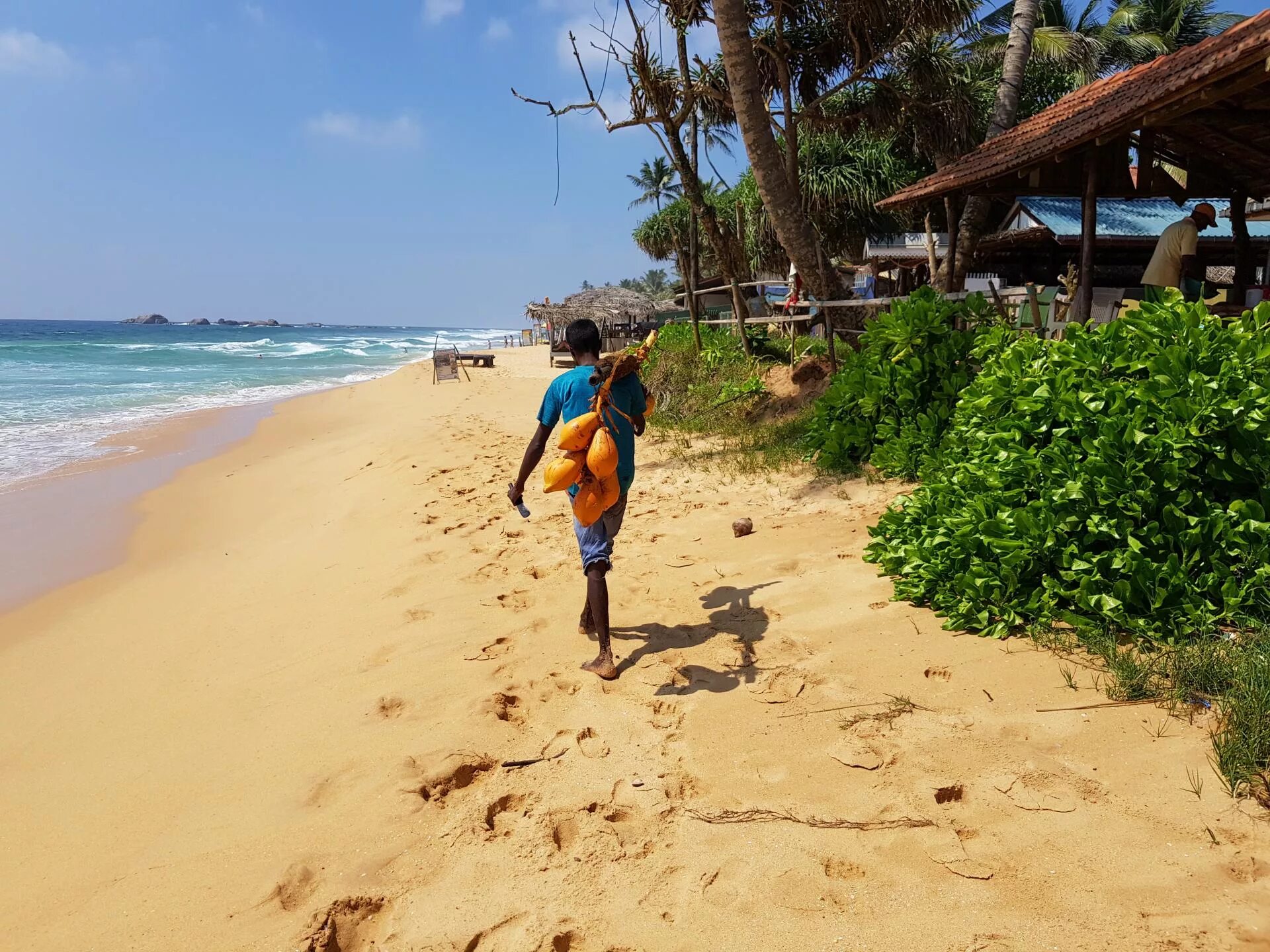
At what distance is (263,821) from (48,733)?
66.2 inches

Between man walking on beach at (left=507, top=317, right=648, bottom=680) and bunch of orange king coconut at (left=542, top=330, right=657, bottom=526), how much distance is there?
0.14 feet

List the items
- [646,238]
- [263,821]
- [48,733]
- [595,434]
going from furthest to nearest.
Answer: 1. [646,238]
2. [48,733]
3. [595,434]
4. [263,821]

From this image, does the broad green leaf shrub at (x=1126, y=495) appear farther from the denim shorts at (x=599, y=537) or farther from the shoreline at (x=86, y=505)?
the shoreline at (x=86, y=505)

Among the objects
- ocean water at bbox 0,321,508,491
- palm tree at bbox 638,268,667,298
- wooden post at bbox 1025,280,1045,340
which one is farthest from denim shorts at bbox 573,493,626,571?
palm tree at bbox 638,268,667,298

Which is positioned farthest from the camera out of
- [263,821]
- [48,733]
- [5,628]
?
[5,628]

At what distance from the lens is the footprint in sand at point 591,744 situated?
9.23 feet

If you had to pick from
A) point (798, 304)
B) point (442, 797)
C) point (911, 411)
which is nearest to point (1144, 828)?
point (442, 797)

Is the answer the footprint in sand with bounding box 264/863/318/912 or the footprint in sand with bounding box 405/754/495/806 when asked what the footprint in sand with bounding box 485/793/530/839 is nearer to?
the footprint in sand with bounding box 405/754/495/806

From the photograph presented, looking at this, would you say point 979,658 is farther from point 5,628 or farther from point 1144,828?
point 5,628

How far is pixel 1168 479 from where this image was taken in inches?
113

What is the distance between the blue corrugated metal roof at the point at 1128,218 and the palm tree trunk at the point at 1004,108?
414cm

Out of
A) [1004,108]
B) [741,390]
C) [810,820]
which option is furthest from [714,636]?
[1004,108]

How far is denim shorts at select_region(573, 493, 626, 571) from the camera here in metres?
3.46

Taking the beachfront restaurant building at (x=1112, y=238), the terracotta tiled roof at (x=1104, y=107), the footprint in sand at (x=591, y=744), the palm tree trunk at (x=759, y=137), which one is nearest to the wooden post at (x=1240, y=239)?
the terracotta tiled roof at (x=1104, y=107)
